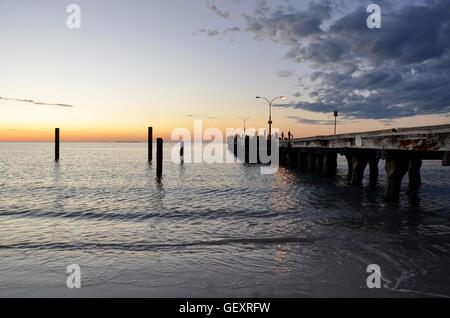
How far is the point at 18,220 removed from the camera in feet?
41.2

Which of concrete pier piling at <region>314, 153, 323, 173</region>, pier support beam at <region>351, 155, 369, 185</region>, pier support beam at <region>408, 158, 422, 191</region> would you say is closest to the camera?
pier support beam at <region>408, 158, 422, 191</region>

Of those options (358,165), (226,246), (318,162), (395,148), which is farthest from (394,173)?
(318,162)

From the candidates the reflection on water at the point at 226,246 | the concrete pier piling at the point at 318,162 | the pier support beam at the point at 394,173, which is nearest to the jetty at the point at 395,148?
the pier support beam at the point at 394,173

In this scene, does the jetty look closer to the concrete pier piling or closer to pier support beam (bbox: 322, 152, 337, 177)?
A: pier support beam (bbox: 322, 152, 337, 177)

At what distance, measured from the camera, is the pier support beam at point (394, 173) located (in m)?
15.1

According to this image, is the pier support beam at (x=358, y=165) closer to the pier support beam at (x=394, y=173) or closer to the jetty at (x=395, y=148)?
the jetty at (x=395, y=148)

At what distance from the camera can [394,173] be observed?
50.4ft

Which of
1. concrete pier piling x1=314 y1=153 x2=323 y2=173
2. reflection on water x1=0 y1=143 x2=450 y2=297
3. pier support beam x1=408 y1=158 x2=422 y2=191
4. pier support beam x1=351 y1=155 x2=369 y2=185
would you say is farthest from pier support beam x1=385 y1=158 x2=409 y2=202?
concrete pier piling x1=314 y1=153 x2=323 y2=173

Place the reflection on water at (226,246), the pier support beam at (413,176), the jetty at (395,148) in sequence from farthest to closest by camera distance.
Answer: the pier support beam at (413,176) → the jetty at (395,148) → the reflection on water at (226,246)

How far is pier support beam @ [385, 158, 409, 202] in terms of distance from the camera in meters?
15.1
